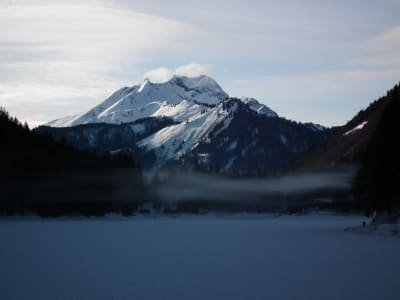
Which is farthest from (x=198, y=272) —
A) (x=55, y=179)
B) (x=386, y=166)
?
(x=55, y=179)

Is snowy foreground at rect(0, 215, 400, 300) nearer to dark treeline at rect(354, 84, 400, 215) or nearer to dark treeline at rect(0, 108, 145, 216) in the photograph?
dark treeline at rect(354, 84, 400, 215)

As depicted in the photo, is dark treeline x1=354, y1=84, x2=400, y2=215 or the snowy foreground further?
dark treeline x1=354, y1=84, x2=400, y2=215

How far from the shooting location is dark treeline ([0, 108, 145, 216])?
117m

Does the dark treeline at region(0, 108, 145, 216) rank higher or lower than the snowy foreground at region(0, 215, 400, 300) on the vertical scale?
higher

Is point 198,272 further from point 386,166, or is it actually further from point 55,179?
point 55,179

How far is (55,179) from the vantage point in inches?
5246

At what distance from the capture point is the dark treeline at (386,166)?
63.6 metres

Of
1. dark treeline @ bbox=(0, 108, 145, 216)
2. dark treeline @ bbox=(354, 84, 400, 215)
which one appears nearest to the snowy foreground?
dark treeline @ bbox=(354, 84, 400, 215)

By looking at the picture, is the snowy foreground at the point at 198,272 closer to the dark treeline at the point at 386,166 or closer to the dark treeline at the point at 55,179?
the dark treeline at the point at 386,166

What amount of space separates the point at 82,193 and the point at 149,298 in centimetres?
11702

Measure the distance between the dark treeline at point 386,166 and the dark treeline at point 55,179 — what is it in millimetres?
74564

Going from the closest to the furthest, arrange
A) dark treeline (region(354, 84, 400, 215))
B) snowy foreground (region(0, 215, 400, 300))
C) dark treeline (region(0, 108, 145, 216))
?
snowy foreground (region(0, 215, 400, 300)), dark treeline (region(354, 84, 400, 215)), dark treeline (region(0, 108, 145, 216))

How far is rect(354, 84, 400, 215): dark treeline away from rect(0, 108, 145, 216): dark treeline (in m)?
74.6

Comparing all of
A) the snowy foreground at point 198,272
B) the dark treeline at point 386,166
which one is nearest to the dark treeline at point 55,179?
the dark treeline at point 386,166
